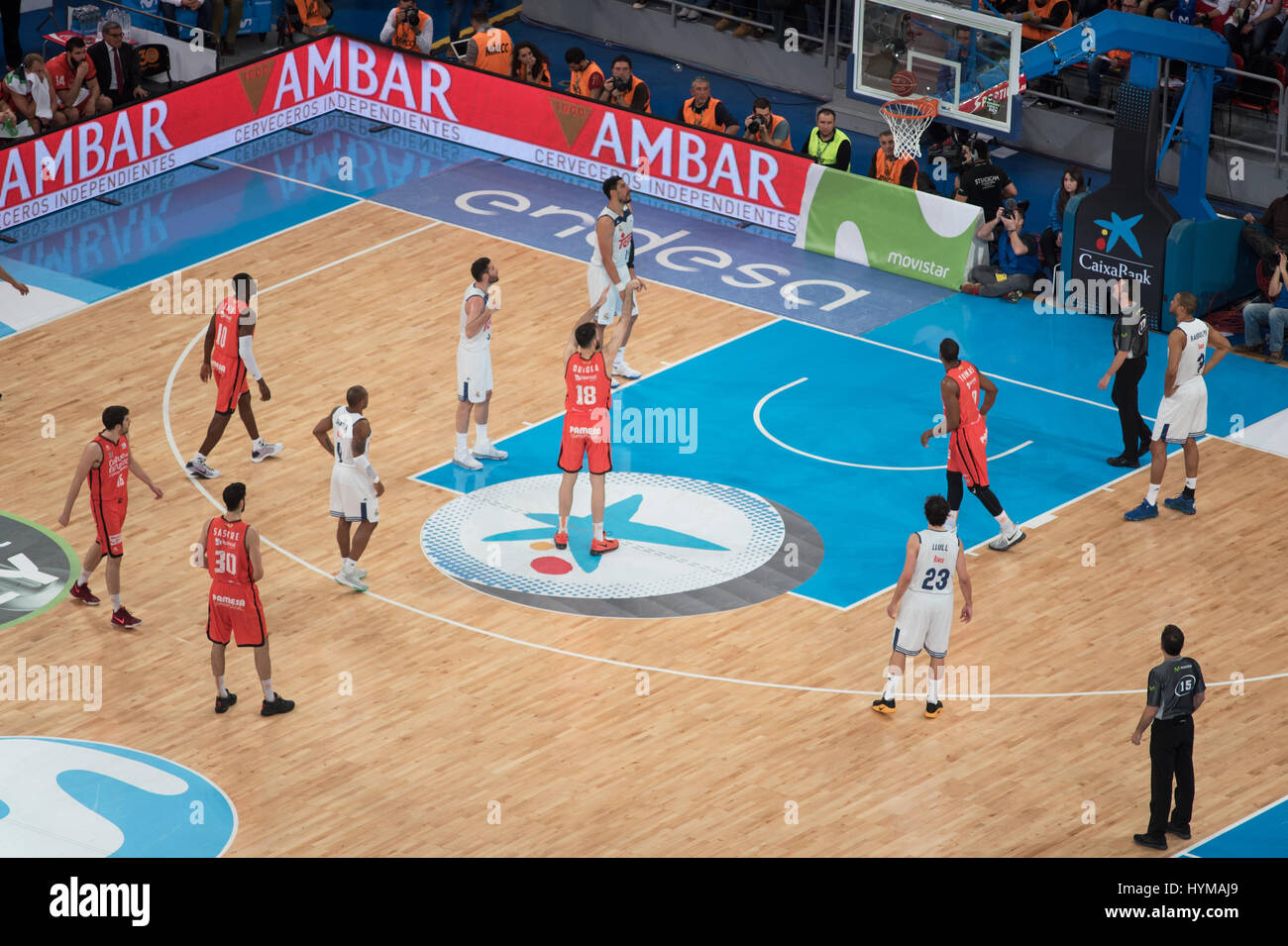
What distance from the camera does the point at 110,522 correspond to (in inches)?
712

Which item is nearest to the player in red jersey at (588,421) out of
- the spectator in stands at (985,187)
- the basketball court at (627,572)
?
the basketball court at (627,572)

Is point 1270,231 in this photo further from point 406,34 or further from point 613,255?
point 406,34

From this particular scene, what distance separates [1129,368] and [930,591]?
A: 562 cm

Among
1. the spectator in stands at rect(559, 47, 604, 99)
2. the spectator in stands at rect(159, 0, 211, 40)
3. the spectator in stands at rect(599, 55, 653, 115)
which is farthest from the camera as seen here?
the spectator in stands at rect(159, 0, 211, 40)

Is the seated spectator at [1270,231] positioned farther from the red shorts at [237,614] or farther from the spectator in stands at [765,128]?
the red shorts at [237,614]

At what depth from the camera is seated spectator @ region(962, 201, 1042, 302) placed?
82.7 ft

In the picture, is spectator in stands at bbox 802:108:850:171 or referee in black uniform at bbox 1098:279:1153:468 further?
spectator in stands at bbox 802:108:850:171

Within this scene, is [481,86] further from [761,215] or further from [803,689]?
[803,689]

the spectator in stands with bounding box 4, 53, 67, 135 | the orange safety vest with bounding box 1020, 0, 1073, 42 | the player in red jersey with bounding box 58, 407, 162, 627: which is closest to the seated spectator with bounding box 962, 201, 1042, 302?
the orange safety vest with bounding box 1020, 0, 1073, 42

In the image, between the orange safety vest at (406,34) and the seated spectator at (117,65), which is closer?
the seated spectator at (117,65)

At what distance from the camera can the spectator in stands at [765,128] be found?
27531 mm

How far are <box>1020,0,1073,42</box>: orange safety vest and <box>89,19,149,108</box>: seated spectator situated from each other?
12281mm

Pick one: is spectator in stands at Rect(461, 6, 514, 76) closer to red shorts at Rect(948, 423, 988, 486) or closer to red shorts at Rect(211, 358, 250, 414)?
red shorts at Rect(211, 358, 250, 414)

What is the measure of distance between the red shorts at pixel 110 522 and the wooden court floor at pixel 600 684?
777 mm
